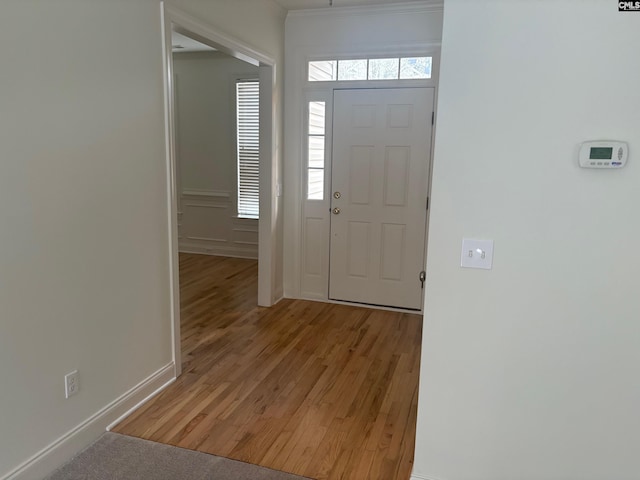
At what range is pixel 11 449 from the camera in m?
1.93

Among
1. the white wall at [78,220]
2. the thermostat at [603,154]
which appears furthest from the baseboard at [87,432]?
the thermostat at [603,154]

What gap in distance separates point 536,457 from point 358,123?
10.4 ft

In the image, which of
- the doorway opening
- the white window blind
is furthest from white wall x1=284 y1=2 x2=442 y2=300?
the white window blind

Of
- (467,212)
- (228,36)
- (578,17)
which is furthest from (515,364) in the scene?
(228,36)

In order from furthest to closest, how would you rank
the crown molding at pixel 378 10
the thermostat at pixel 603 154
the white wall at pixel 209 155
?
1. the white wall at pixel 209 155
2. the crown molding at pixel 378 10
3. the thermostat at pixel 603 154

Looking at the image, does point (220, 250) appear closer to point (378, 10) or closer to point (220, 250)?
point (220, 250)

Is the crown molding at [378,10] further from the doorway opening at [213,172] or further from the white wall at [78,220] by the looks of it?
the white wall at [78,220]

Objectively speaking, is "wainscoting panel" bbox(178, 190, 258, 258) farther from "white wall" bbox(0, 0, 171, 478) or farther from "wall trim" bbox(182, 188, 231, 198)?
"white wall" bbox(0, 0, 171, 478)

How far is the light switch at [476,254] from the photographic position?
5.82ft

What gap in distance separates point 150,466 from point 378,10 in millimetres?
3835

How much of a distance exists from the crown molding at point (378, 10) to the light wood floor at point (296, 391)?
2718mm

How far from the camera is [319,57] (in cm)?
432

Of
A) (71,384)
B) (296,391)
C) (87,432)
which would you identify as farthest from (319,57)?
(87,432)

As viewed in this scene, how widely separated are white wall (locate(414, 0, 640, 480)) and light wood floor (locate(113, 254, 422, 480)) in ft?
2.25
